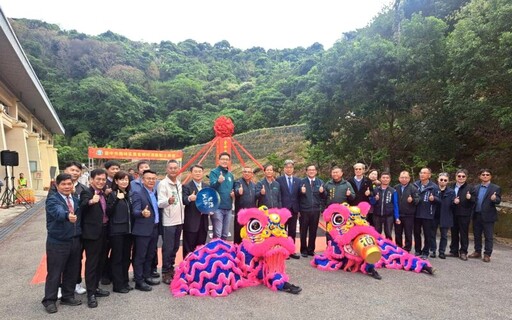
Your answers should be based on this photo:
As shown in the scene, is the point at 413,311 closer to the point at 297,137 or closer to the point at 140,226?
the point at 140,226

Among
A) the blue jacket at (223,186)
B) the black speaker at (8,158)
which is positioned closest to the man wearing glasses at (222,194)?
the blue jacket at (223,186)

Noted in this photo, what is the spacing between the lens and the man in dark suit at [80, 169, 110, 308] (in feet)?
11.1

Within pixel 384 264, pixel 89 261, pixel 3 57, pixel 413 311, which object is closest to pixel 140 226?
pixel 89 261

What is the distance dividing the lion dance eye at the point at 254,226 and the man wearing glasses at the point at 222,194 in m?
0.89

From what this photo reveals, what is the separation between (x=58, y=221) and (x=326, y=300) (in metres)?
2.79

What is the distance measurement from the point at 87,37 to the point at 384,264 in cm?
5208

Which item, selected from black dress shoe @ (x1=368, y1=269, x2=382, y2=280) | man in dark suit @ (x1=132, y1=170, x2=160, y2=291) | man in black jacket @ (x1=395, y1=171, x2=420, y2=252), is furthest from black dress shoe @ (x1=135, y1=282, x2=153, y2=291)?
man in black jacket @ (x1=395, y1=171, x2=420, y2=252)

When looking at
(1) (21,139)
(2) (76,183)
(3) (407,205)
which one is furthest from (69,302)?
(1) (21,139)

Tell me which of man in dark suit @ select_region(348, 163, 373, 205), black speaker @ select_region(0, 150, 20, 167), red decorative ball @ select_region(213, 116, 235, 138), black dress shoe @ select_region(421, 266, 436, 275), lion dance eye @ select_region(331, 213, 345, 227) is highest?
red decorative ball @ select_region(213, 116, 235, 138)

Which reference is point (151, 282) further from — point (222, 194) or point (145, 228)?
point (222, 194)

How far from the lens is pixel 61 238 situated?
3.18 meters

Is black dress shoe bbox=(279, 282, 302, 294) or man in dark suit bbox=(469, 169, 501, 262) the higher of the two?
man in dark suit bbox=(469, 169, 501, 262)

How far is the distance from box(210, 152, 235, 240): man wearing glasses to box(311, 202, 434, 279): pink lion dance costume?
4.46 ft

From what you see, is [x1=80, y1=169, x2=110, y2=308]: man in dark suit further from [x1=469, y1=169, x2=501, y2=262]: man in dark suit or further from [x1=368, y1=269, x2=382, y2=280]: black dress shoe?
[x1=469, y1=169, x2=501, y2=262]: man in dark suit
